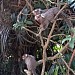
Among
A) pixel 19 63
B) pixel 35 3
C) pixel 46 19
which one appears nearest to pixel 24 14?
pixel 35 3

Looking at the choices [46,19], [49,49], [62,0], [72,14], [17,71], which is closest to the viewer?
[46,19]

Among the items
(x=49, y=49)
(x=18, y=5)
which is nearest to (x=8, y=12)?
(x=18, y=5)

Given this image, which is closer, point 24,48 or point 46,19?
point 46,19

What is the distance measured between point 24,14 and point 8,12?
25 cm

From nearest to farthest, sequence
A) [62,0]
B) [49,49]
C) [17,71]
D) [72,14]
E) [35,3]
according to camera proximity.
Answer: [62,0] < [72,14] < [35,3] < [49,49] < [17,71]

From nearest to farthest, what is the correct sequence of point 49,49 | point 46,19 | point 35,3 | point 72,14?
point 46,19 → point 72,14 → point 35,3 → point 49,49

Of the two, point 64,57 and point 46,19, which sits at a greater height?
point 46,19

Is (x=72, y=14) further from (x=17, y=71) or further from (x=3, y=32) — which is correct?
(x=17, y=71)

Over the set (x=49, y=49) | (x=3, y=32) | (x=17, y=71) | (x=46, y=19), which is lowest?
(x=17, y=71)

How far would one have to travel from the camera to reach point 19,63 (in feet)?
6.98

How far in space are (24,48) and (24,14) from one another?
45 cm

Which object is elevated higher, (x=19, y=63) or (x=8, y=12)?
(x=8, y=12)

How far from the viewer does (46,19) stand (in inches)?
50.3

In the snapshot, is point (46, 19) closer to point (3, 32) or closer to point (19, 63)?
point (3, 32)
